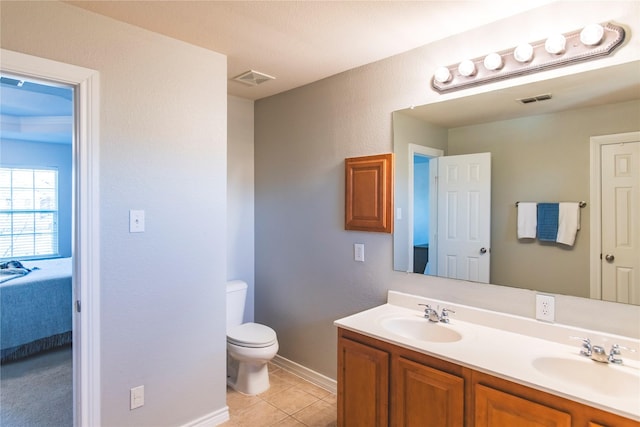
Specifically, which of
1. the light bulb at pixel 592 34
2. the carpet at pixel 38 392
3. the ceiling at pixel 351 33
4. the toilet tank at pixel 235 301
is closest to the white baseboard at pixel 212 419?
the toilet tank at pixel 235 301

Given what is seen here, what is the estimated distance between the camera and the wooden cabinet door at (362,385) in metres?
1.77

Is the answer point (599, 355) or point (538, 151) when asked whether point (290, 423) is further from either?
point (538, 151)

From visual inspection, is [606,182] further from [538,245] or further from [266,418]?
[266,418]

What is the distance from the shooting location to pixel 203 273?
7.61 feet

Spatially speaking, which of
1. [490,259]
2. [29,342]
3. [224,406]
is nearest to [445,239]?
[490,259]

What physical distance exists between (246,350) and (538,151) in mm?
2189

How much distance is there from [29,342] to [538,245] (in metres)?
4.09

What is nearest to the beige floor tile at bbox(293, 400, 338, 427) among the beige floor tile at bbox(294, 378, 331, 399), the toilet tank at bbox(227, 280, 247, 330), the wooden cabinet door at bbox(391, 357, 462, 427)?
the beige floor tile at bbox(294, 378, 331, 399)

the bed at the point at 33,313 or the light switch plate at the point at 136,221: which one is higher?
the light switch plate at the point at 136,221

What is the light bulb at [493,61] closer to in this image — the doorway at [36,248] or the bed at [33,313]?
the doorway at [36,248]

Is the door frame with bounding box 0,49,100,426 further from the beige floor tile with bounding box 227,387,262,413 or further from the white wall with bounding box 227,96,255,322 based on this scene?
the white wall with bounding box 227,96,255,322

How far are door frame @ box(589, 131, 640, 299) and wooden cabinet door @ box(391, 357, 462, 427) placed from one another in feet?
2.48

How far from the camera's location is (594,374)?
4.85 feet

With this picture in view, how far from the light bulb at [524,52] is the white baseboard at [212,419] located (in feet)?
8.67
